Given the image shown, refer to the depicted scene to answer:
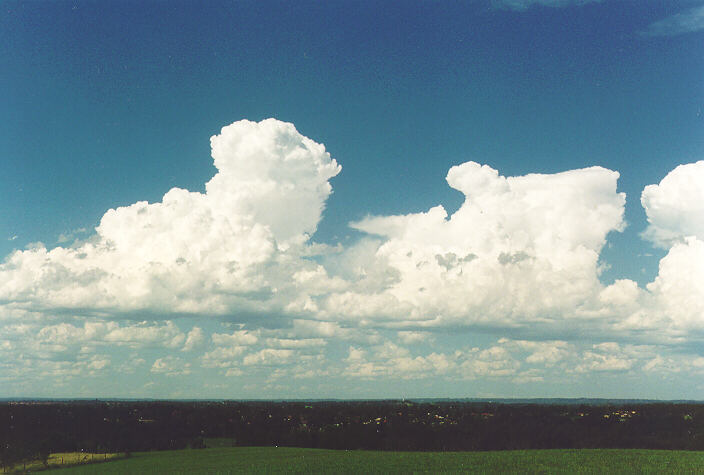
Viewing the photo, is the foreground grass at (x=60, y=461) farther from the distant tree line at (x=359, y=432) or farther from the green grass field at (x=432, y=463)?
the distant tree line at (x=359, y=432)

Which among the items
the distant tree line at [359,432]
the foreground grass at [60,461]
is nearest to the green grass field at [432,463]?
the foreground grass at [60,461]

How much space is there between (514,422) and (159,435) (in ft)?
335

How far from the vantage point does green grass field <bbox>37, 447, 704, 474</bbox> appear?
73188 millimetres

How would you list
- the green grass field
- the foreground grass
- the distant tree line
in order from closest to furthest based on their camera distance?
the green grass field < the foreground grass < the distant tree line

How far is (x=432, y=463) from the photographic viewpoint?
78.5m

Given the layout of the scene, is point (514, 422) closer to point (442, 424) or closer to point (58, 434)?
point (442, 424)

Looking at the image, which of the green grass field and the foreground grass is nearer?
the green grass field

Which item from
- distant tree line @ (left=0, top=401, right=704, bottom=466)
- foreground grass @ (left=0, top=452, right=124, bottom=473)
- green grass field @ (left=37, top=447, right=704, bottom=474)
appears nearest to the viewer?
green grass field @ (left=37, top=447, right=704, bottom=474)

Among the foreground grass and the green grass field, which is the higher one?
the green grass field

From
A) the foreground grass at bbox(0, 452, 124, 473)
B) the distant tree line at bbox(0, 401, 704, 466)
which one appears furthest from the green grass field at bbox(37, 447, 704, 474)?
the distant tree line at bbox(0, 401, 704, 466)

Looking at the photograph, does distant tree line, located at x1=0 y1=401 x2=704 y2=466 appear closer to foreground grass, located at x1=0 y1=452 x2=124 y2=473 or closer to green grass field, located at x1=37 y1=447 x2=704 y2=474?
foreground grass, located at x1=0 y1=452 x2=124 y2=473

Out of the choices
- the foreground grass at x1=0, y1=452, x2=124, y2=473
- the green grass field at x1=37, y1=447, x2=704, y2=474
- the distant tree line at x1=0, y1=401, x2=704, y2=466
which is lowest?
the distant tree line at x1=0, y1=401, x2=704, y2=466

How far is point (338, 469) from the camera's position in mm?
75500

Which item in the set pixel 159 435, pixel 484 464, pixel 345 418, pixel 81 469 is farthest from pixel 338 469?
pixel 345 418
